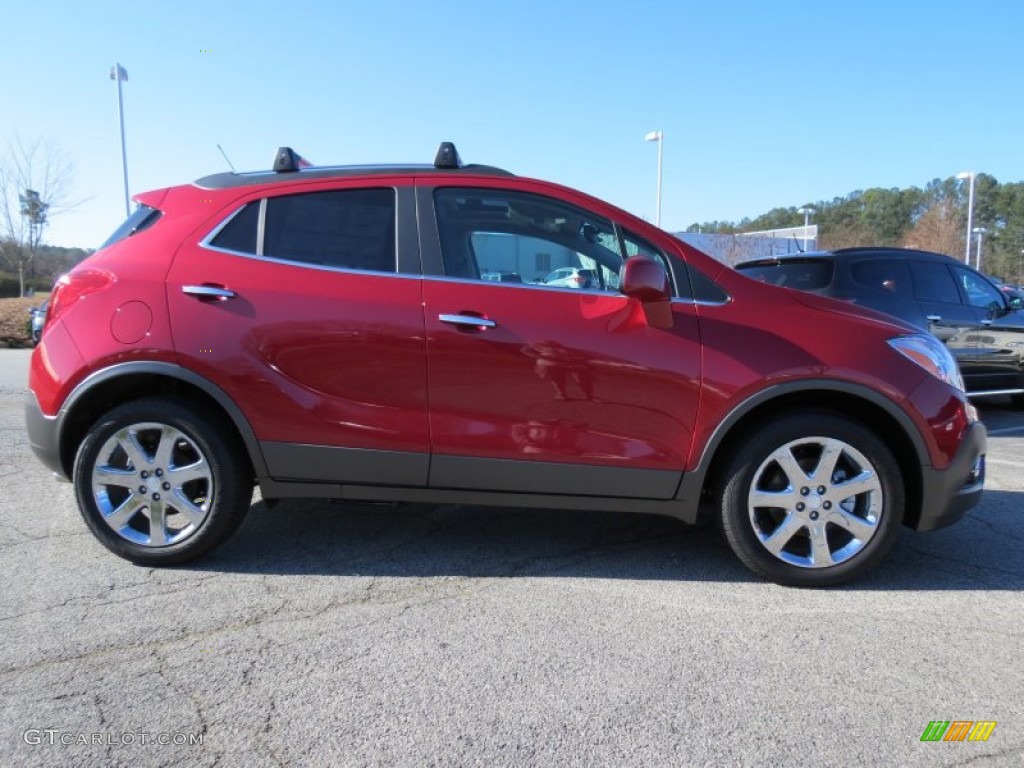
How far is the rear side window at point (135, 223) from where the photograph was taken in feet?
11.3

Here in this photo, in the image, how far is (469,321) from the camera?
318 cm

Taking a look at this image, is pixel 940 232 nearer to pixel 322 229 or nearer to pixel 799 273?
pixel 799 273

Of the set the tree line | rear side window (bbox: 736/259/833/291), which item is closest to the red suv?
rear side window (bbox: 736/259/833/291)

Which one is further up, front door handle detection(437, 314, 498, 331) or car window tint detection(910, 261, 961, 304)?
car window tint detection(910, 261, 961, 304)

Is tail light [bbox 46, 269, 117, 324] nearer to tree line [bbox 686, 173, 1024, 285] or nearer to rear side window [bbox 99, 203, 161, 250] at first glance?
rear side window [bbox 99, 203, 161, 250]

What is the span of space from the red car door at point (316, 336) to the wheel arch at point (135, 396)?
0.17 ft

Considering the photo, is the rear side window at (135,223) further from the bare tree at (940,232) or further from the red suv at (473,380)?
the bare tree at (940,232)

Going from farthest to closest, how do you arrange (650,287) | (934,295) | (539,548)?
(934,295), (539,548), (650,287)

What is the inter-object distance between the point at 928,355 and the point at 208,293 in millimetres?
3408

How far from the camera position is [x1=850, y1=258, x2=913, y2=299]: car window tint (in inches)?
265

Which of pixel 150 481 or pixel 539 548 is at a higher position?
pixel 150 481

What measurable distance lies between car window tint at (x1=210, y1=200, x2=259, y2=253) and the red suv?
0.01 m

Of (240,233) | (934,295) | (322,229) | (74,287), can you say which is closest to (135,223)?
(74,287)

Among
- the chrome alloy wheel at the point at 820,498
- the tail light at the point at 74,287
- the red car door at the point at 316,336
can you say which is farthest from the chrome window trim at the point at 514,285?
the tail light at the point at 74,287
